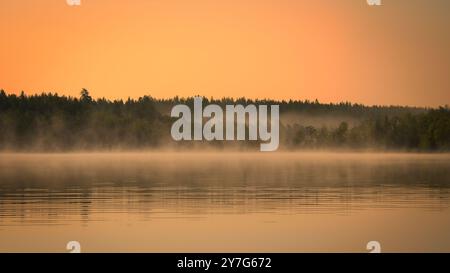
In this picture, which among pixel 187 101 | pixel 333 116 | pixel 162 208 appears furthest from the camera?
pixel 187 101

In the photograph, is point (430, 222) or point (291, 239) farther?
point (430, 222)

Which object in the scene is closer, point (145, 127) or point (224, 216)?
point (224, 216)

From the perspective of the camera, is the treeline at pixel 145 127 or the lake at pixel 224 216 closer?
the lake at pixel 224 216

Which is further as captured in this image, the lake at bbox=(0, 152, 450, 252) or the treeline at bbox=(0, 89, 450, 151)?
the treeline at bbox=(0, 89, 450, 151)

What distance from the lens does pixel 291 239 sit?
1009 inches

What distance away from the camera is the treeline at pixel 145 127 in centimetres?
13525

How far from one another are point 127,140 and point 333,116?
3390 cm

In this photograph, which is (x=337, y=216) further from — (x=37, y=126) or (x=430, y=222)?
(x=37, y=126)

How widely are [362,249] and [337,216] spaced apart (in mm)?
5408

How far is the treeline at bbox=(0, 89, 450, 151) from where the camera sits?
135 m

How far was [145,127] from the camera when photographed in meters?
144

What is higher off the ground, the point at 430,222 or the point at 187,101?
the point at 187,101
